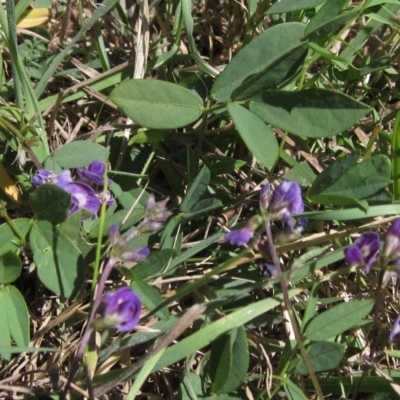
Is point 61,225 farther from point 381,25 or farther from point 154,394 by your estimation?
point 381,25

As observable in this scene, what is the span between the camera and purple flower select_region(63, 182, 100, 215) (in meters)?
2.11

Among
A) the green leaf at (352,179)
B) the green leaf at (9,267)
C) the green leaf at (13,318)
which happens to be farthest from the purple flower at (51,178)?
the green leaf at (352,179)

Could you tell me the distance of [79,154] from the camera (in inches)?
87.6

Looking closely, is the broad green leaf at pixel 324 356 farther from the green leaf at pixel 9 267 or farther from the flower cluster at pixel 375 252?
the green leaf at pixel 9 267

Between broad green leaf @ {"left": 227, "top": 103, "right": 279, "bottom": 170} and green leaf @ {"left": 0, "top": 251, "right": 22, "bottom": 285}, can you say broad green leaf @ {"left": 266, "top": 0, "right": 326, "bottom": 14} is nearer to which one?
broad green leaf @ {"left": 227, "top": 103, "right": 279, "bottom": 170}

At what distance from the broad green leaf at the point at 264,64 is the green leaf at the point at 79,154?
431mm

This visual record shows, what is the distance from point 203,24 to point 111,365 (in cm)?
157

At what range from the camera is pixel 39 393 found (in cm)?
196

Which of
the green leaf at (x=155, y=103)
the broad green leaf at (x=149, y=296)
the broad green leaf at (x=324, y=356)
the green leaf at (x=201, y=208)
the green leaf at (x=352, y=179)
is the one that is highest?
the green leaf at (x=155, y=103)

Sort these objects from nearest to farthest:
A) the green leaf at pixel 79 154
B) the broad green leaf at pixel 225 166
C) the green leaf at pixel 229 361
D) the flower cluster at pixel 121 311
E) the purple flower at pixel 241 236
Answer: the flower cluster at pixel 121 311, the purple flower at pixel 241 236, the green leaf at pixel 229 361, the green leaf at pixel 79 154, the broad green leaf at pixel 225 166

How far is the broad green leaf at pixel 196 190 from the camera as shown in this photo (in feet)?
7.37

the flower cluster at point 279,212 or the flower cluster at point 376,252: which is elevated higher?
the flower cluster at point 279,212

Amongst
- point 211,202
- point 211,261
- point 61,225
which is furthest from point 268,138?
point 61,225

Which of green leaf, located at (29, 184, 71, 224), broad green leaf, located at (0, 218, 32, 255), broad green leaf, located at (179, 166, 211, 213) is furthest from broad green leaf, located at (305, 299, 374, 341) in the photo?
broad green leaf, located at (0, 218, 32, 255)
